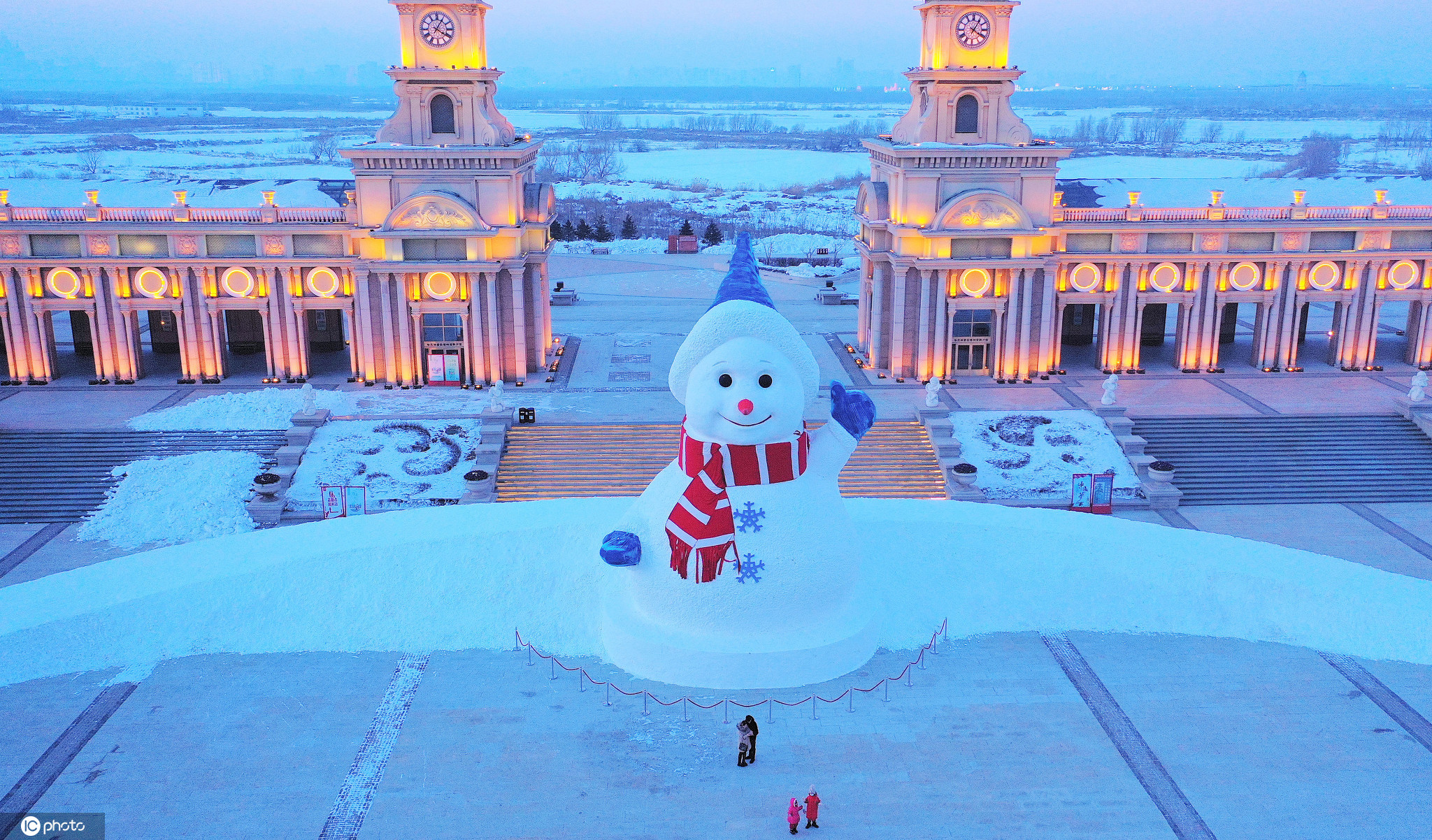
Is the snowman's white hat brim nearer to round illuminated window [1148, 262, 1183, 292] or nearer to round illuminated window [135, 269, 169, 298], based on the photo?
round illuminated window [1148, 262, 1183, 292]

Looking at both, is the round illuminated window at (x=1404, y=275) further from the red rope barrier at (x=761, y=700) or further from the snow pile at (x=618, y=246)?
the snow pile at (x=618, y=246)

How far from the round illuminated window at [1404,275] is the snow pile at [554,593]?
28.9 metres

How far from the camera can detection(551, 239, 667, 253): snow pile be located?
7794 centimetres

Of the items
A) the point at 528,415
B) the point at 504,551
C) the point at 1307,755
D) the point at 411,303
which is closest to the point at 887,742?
the point at 1307,755

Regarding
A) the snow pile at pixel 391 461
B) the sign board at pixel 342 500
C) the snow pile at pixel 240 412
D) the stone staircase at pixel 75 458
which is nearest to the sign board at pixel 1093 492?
the snow pile at pixel 391 461

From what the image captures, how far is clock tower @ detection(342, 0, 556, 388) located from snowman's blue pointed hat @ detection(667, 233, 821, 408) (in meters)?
24.6

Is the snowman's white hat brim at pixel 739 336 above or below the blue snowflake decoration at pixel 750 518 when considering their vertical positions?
above

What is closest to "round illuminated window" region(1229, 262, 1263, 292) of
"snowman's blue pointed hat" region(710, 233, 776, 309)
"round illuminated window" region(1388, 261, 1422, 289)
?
"round illuminated window" region(1388, 261, 1422, 289)

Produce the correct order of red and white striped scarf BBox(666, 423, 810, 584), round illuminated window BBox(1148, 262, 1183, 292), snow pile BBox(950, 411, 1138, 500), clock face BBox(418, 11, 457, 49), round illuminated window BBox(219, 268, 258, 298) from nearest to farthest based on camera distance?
red and white striped scarf BBox(666, 423, 810, 584), snow pile BBox(950, 411, 1138, 500), clock face BBox(418, 11, 457, 49), round illuminated window BBox(219, 268, 258, 298), round illuminated window BBox(1148, 262, 1183, 292)

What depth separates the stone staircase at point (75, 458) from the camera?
32.8 meters

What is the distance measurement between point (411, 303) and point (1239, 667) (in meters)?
30.6

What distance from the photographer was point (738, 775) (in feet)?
51.8

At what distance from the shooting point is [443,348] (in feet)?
139

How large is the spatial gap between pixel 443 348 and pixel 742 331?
89.4ft
